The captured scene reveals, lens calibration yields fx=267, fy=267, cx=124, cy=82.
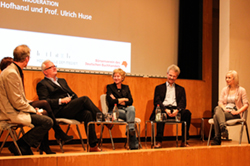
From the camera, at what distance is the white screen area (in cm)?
395

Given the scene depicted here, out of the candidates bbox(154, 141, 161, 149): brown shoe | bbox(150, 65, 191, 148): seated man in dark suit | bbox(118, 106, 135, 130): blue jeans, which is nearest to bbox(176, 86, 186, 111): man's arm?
bbox(150, 65, 191, 148): seated man in dark suit

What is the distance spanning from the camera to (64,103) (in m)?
3.44

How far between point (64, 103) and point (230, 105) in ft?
7.97

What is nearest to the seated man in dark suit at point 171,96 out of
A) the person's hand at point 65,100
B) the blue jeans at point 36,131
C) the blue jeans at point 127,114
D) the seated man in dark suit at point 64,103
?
the blue jeans at point 127,114

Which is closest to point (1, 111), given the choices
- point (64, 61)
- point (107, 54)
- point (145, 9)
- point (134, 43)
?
point (64, 61)

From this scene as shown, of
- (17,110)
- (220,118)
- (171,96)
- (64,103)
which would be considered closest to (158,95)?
(171,96)

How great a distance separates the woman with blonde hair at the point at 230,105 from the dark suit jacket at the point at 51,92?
2.13 m

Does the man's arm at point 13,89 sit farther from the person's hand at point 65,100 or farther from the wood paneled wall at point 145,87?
the wood paneled wall at point 145,87

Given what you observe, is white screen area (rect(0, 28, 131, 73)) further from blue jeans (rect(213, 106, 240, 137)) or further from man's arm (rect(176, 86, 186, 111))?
blue jeans (rect(213, 106, 240, 137))

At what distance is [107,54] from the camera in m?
4.61

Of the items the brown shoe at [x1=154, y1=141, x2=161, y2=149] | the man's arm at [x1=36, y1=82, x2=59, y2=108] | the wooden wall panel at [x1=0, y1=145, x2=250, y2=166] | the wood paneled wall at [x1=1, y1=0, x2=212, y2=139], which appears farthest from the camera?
the wood paneled wall at [x1=1, y1=0, x2=212, y2=139]

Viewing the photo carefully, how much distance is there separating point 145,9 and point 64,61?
187 cm

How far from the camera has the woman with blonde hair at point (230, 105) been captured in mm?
3713

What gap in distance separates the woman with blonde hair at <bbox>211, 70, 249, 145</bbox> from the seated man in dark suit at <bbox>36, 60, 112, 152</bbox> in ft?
5.53
